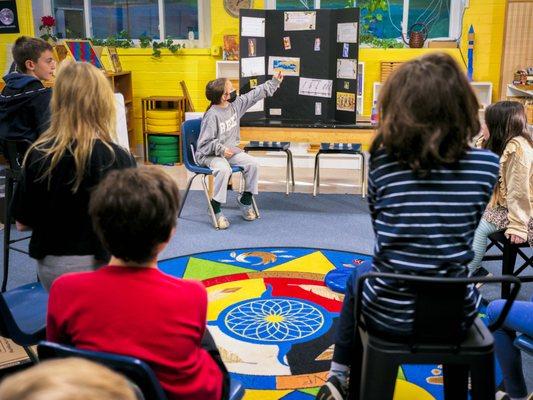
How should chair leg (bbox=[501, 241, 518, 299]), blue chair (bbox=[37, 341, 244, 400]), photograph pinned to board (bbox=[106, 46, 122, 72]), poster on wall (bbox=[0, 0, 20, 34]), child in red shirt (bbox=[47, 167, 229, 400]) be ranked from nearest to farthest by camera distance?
blue chair (bbox=[37, 341, 244, 400])
child in red shirt (bbox=[47, 167, 229, 400])
chair leg (bbox=[501, 241, 518, 299])
photograph pinned to board (bbox=[106, 46, 122, 72])
poster on wall (bbox=[0, 0, 20, 34])

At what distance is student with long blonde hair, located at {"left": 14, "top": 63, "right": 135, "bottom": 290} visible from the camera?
7.22 ft

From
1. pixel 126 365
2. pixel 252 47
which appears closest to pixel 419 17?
pixel 252 47

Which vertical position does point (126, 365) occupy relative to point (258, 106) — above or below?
below

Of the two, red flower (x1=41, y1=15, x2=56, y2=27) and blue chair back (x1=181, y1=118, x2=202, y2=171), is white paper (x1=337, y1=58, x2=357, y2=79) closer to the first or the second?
blue chair back (x1=181, y1=118, x2=202, y2=171)

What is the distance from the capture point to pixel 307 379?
2.74 meters

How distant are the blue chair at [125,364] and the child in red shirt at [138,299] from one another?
8 cm

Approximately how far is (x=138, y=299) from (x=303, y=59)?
4.49 meters

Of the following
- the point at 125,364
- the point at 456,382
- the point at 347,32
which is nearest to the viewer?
the point at 125,364

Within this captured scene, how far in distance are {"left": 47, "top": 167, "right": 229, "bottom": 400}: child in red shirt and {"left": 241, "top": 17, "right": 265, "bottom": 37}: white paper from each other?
13.6ft

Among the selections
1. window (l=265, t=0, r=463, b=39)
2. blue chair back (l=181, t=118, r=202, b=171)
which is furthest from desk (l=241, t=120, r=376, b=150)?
window (l=265, t=0, r=463, b=39)

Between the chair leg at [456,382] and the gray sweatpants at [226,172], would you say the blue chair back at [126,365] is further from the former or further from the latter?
the gray sweatpants at [226,172]

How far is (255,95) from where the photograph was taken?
5.30m

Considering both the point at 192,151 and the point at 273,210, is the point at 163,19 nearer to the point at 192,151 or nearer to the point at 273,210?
the point at 192,151

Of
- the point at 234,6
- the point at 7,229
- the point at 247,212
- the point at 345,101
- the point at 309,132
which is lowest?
the point at 247,212
